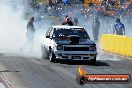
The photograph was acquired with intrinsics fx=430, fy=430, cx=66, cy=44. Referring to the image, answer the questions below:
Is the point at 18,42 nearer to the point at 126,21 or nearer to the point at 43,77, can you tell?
the point at 43,77

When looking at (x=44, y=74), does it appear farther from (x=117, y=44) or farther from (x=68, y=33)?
(x=117, y=44)

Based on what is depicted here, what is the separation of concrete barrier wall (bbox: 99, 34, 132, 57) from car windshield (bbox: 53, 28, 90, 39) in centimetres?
428

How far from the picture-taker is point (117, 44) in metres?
23.8

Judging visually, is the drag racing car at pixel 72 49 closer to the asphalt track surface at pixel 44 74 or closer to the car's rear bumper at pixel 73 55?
the car's rear bumper at pixel 73 55

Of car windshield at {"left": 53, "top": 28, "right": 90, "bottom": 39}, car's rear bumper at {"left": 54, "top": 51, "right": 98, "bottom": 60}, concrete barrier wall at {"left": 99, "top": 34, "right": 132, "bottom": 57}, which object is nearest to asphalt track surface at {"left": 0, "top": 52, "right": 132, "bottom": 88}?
car's rear bumper at {"left": 54, "top": 51, "right": 98, "bottom": 60}

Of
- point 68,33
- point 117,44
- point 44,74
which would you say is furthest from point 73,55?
point 117,44

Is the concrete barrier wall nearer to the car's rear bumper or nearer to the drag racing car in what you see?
the drag racing car

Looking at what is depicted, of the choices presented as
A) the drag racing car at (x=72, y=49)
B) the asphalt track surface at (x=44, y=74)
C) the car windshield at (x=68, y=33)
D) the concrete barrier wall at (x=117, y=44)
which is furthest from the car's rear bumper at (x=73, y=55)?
the concrete barrier wall at (x=117, y=44)

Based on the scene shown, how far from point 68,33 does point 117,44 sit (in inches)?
250

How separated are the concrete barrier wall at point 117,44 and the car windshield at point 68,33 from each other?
428 cm

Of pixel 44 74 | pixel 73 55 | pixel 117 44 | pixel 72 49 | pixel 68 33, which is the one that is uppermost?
pixel 68 33

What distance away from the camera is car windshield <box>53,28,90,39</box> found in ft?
58.7

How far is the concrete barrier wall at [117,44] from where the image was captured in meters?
22.0

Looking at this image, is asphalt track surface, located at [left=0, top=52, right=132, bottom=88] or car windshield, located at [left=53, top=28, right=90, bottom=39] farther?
car windshield, located at [left=53, top=28, right=90, bottom=39]
